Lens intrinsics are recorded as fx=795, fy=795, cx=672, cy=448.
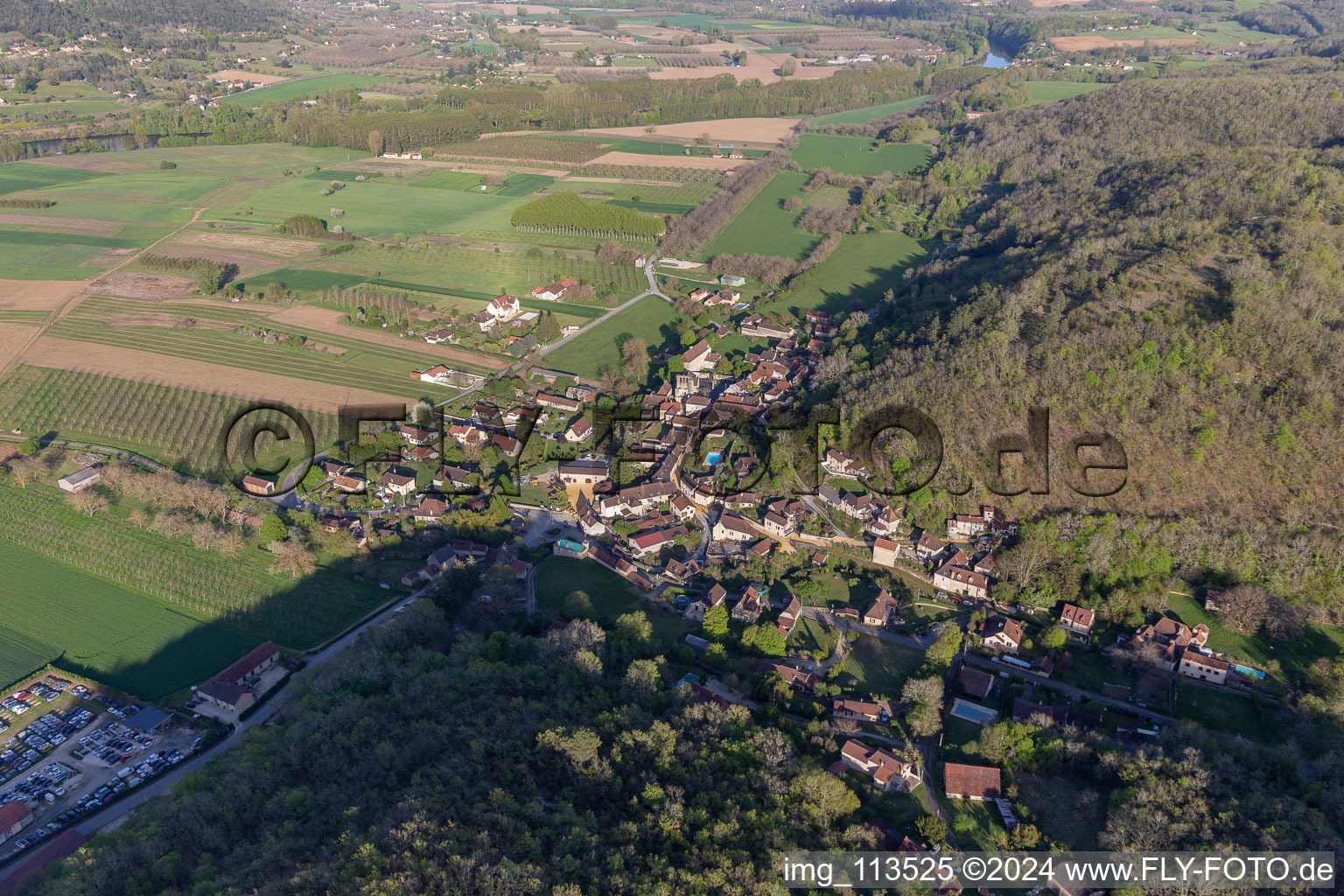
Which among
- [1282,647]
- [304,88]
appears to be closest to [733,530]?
[1282,647]

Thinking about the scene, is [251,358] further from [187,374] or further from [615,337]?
[615,337]

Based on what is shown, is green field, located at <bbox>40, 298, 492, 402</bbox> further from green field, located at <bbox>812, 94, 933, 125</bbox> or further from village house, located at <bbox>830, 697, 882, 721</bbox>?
green field, located at <bbox>812, 94, 933, 125</bbox>

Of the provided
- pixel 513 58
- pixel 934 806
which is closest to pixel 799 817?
pixel 934 806

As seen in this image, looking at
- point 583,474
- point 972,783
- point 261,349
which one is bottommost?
point 972,783

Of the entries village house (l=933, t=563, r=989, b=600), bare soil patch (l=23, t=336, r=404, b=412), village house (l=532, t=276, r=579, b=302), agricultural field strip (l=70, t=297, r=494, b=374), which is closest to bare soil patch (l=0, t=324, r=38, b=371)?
bare soil patch (l=23, t=336, r=404, b=412)

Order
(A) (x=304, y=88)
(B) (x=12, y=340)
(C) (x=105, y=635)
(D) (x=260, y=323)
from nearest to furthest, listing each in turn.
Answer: (C) (x=105, y=635), (B) (x=12, y=340), (D) (x=260, y=323), (A) (x=304, y=88)

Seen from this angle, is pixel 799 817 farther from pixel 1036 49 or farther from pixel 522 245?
pixel 1036 49
